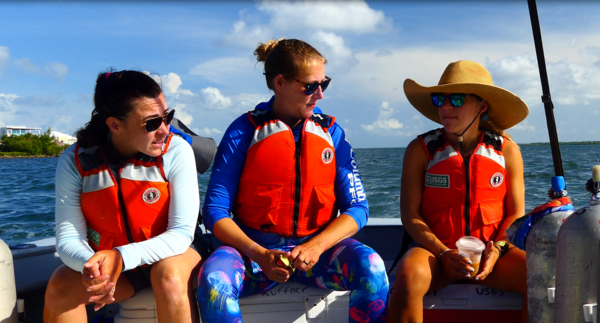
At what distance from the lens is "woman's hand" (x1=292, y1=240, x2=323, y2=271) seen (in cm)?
197

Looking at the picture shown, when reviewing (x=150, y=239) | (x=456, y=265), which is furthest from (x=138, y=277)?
(x=456, y=265)

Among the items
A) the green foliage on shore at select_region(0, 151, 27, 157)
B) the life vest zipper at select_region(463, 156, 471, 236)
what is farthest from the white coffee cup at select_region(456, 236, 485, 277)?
the green foliage on shore at select_region(0, 151, 27, 157)

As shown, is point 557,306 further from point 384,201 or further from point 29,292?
point 384,201

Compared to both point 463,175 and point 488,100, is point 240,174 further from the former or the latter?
point 488,100

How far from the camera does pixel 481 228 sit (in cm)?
240

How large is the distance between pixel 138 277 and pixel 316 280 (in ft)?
2.65

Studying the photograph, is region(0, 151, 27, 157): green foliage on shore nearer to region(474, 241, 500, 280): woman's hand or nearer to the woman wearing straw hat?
A: the woman wearing straw hat

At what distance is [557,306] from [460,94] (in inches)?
45.2

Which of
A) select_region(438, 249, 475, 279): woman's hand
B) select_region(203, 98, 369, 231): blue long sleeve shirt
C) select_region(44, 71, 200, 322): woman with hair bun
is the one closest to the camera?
select_region(44, 71, 200, 322): woman with hair bun

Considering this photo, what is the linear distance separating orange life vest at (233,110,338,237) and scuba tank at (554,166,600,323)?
3.46ft

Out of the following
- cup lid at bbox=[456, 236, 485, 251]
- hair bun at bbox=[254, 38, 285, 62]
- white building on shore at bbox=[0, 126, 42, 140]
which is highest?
white building on shore at bbox=[0, 126, 42, 140]

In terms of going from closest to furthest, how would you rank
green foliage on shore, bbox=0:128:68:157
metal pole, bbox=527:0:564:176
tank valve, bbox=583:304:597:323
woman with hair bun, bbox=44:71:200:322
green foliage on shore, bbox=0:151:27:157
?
tank valve, bbox=583:304:597:323 → woman with hair bun, bbox=44:71:200:322 → metal pole, bbox=527:0:564:176 → green foliage on shore, bbox=0:151:27:157 → green foliage on shore, bbox=0:128:68:157

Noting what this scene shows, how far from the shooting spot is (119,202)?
6.74 ft

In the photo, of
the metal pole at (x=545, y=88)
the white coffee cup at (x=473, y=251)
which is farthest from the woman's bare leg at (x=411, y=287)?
the metal pole at (x=545, y=88)
